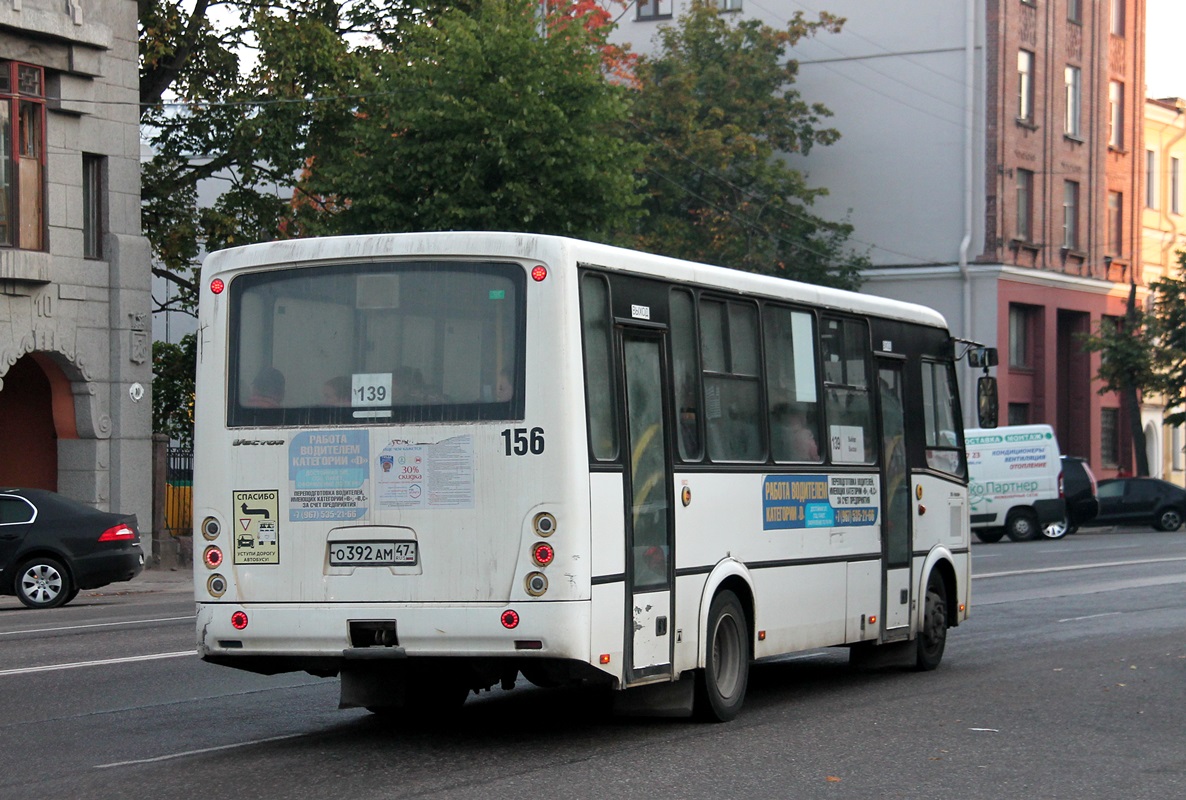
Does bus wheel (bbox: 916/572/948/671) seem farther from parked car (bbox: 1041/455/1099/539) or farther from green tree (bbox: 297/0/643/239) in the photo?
parked car (bbox: 1041/455/1099/539)

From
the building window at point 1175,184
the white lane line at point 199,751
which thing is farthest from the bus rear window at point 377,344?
the building window at point 1175,184

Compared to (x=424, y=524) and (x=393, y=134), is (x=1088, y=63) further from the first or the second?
(x=424, y=524)

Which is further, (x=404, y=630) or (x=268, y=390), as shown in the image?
(x=268, y=390)

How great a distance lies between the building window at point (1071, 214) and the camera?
2023 inches

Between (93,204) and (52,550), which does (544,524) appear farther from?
(93,204)

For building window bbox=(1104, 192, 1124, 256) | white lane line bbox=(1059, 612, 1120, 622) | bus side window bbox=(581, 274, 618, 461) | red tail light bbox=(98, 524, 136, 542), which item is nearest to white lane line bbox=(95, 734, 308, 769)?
bus side window bbox=(581, 274, 618, 461)

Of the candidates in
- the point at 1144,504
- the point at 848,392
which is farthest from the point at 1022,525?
the point at 848,392

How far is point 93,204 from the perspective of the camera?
2781 cm

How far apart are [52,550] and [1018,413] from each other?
34.4m

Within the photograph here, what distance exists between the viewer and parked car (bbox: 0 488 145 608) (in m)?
20.8

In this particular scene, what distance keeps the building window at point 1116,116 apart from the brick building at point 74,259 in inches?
1358

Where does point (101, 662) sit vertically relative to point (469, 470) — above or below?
below

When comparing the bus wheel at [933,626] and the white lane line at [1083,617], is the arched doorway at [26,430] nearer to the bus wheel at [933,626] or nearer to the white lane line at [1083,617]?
the white lane line at [1083,617]

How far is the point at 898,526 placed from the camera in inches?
517
